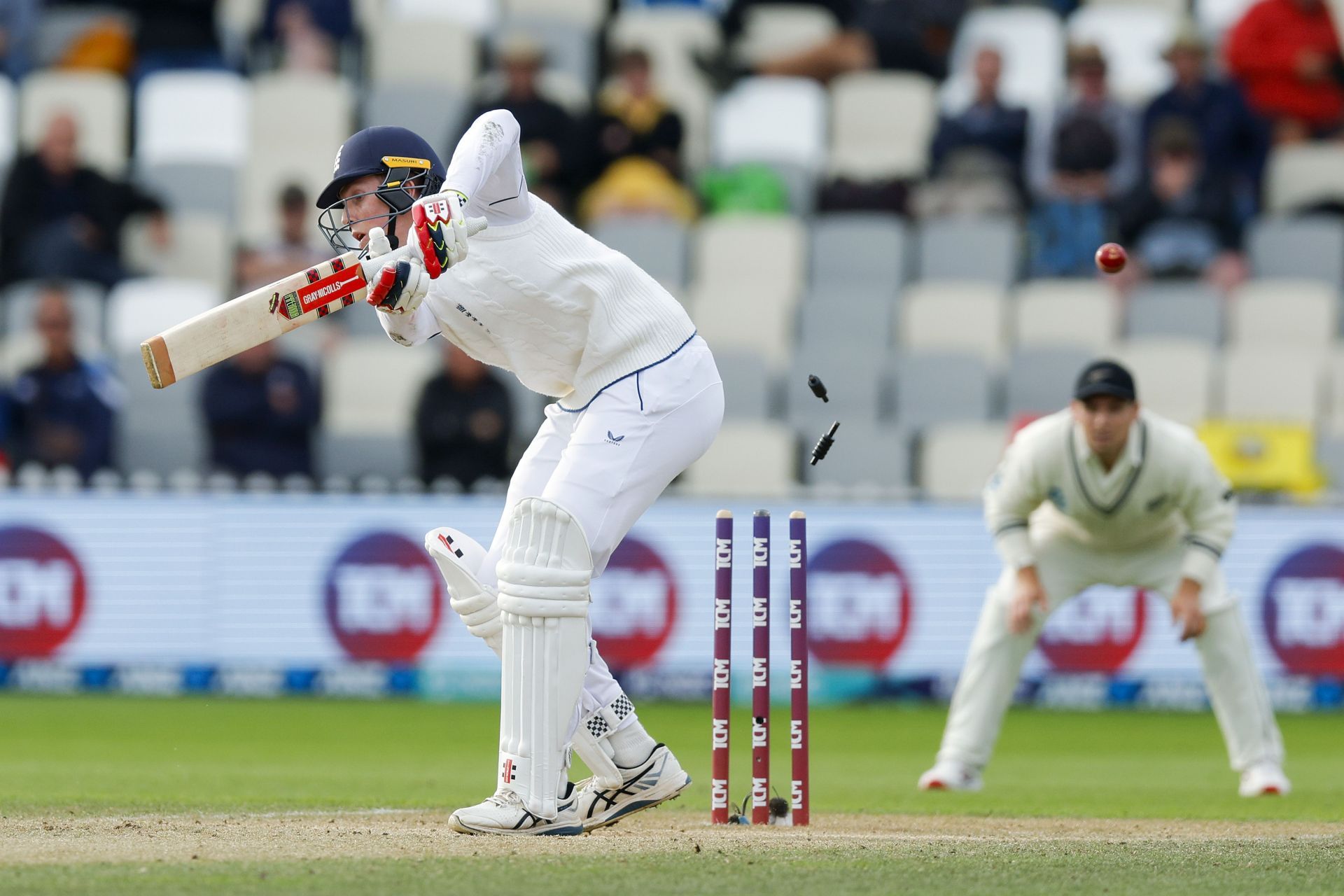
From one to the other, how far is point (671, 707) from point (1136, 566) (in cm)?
325

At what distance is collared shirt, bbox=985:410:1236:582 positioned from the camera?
23.7ft

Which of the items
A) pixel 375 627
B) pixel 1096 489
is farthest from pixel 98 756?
pixel 1096 489

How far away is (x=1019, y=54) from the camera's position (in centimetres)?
1387

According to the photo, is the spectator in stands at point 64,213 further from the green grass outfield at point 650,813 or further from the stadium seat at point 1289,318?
the stadium seat at point 1289,318

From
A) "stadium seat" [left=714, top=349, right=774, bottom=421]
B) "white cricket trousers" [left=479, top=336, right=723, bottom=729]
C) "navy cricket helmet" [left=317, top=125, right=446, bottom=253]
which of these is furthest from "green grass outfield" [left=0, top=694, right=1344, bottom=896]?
"stadium seat" [left=714, top=349, right=774, bottom=421]

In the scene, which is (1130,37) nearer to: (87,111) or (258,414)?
(258,414)

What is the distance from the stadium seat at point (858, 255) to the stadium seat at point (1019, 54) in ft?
5.51

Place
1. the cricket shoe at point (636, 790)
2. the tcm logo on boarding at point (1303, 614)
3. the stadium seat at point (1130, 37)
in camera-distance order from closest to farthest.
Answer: the cricket shoe at point (636, 790)
the tcm logo on boarding at point (1303, 614)
the stadium seat at point (1130, 37)

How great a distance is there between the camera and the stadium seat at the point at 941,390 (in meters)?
11.3

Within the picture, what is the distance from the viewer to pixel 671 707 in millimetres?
10086

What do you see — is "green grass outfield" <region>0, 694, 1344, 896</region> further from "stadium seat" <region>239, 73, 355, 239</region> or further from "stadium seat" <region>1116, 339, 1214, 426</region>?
"stadium seat" <region>239, 73, 355, 239</region>

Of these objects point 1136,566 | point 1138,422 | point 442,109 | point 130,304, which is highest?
point 442,109

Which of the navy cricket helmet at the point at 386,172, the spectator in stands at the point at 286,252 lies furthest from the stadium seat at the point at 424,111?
the navy cricket helmet at the point at 386,172

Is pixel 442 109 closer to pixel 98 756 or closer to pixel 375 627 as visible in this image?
pixel 375 627
